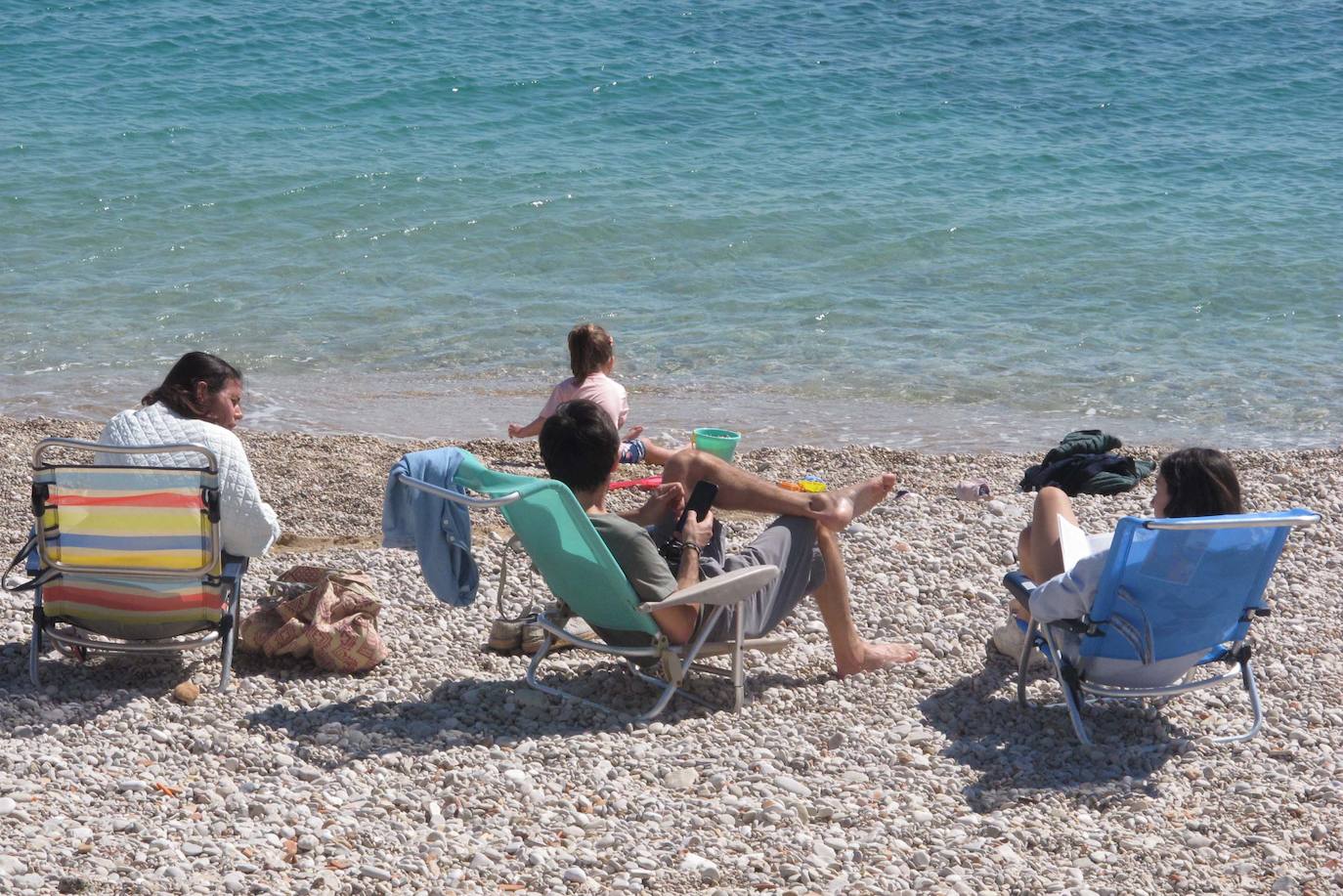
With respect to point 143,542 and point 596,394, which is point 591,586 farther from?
point 596,394

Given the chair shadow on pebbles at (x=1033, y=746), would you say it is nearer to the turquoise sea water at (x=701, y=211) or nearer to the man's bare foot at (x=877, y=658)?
the man's bare foot at (x=877, y=658)

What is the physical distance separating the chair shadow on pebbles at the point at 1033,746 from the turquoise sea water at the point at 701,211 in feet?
14.9

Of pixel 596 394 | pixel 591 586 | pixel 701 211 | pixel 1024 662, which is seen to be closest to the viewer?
pixel 591 586

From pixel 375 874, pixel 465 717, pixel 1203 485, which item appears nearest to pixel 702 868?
pixel 375 874

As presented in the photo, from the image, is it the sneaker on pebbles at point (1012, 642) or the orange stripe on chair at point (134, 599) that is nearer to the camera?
the orange stripe on chair at point (134, 599)

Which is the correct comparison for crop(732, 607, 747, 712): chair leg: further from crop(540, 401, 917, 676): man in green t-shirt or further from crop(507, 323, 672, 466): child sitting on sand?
crop(507, 323, 672, 466): child sitting on sand

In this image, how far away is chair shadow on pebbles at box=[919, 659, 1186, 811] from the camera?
3.98 metres

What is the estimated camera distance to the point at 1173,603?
4.13 metres

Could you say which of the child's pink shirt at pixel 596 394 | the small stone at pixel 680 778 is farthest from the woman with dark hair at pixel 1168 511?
the child's pink shirt at pixel 596 394

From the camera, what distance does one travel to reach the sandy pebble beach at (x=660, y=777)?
345 cm

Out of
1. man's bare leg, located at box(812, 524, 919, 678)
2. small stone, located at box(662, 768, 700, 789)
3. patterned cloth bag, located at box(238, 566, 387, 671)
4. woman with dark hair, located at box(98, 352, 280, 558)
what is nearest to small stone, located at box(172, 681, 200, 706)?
patterned cloth bag, located at box(238, 566, 387, 671)

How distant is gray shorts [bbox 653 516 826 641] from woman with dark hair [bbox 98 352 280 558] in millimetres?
1305

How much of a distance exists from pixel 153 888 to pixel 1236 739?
305 cm

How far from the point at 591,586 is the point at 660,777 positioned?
647 millimetres
